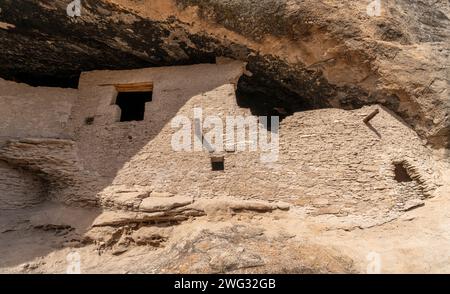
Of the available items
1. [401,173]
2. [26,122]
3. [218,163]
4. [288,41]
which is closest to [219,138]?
[218,163]

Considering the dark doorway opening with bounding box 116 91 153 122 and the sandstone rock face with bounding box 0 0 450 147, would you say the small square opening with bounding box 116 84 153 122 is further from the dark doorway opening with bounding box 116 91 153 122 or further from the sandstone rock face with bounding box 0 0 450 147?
the sandstone rock face with bounding box 0 0 450 147

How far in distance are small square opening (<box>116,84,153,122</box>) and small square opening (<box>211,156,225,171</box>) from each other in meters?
2.32

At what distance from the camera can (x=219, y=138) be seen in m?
6.98

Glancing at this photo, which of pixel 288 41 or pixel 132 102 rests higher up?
pixel 288 41

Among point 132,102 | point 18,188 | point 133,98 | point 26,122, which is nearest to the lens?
point 18,188

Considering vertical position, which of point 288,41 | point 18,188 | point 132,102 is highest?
point 288,41

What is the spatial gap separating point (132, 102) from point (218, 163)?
334 centimetres

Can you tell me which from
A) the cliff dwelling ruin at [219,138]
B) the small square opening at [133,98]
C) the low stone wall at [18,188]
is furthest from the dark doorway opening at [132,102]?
the low stone wall at [18,188]

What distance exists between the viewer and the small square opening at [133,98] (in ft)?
27.0

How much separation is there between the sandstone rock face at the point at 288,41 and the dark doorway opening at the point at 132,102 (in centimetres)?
108

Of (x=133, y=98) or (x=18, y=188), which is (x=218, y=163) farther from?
(x=18, y=188)

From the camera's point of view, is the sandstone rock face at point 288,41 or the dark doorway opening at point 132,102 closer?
the sandstone rock face at point 288,41

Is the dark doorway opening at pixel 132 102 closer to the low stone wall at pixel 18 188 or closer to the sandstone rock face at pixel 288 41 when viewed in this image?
the sandstone rock face at pixel 288 41

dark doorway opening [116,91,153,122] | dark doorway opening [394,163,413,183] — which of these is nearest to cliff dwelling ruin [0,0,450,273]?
dark doorway opening [394,163,413,183]
